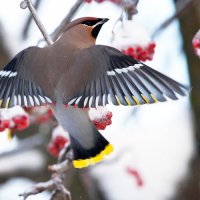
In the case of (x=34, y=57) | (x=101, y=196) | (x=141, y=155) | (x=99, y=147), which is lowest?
(x=141, y=155)

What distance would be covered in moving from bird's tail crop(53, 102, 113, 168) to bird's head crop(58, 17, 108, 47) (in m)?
0.31

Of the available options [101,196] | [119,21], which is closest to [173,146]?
[101,196]

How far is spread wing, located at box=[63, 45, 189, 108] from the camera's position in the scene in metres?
2.31

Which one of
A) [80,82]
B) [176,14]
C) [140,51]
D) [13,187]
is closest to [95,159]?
[80,82]

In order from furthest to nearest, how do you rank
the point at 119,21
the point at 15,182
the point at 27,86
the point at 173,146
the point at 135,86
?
the point at 173,146, the point at 15,182, the point at 119,21, the point at 27,86, the point at 135,86

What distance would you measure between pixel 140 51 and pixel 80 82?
473 millimetres

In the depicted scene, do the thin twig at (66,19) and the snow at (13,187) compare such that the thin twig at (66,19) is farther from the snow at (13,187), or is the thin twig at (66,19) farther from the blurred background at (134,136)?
the snow at (13,187)

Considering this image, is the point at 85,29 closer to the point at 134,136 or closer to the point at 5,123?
the point at 5,123

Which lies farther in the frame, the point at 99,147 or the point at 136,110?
the point at 136,110

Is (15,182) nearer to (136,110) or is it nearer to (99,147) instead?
(136,110)

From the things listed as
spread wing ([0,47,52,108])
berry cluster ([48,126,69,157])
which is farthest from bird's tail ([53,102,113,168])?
berry cluster ([48,126,69,157])

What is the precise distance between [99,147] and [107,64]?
1.19 ft

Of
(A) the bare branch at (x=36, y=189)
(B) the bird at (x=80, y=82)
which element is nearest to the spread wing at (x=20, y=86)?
(B) the bird at (x=80, y=82)

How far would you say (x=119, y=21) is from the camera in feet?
9.64
